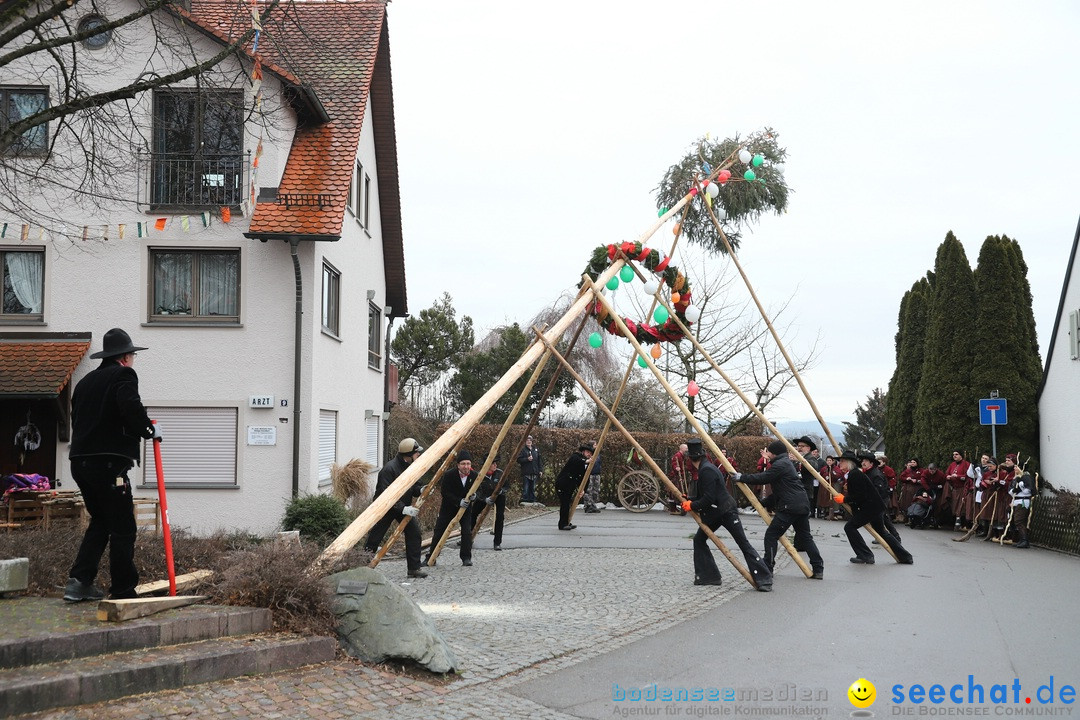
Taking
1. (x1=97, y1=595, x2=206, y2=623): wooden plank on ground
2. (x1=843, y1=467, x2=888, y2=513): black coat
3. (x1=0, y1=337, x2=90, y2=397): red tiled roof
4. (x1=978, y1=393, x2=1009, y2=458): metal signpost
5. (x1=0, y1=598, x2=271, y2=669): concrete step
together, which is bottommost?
(x1=0, y1=598, x2=271, y2=669): concrete step

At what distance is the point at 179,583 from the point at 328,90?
40.7ft

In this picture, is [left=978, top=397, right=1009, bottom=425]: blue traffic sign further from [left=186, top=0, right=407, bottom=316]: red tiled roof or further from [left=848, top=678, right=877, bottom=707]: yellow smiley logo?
[left=848, top=678, right=877, bottom=707]: yellow smiley logo

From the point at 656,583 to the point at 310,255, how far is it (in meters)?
8.23

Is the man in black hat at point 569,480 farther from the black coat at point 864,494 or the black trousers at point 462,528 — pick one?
the black coat at point 864,494

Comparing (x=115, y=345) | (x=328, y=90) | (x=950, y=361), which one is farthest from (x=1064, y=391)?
(x=115, y=345)

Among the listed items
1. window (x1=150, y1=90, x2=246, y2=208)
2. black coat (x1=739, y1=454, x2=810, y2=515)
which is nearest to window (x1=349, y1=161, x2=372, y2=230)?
window (x1=150, y1=90, x2=246, y2=208)

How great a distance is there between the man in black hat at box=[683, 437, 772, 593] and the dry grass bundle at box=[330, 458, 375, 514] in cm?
788

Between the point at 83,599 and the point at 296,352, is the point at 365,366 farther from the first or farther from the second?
the point at 83,599

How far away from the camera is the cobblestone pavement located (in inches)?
244

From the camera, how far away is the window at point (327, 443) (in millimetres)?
18219

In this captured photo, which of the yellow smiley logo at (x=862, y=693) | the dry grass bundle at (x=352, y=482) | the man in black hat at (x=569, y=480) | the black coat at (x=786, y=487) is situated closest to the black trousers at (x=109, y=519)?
the yellow smiley logo at (x=862, y=693)

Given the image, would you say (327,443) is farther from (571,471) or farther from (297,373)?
(571,471)

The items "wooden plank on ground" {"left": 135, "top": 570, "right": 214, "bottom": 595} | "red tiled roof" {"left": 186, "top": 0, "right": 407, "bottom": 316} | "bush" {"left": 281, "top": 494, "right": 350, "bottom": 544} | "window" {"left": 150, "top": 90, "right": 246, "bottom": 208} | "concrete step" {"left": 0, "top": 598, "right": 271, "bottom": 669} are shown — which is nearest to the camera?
"concrete step" {"left": 0, "top": 598, "right": 271, "bottom": 669}

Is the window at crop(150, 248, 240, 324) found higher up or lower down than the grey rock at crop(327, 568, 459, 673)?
higher up
